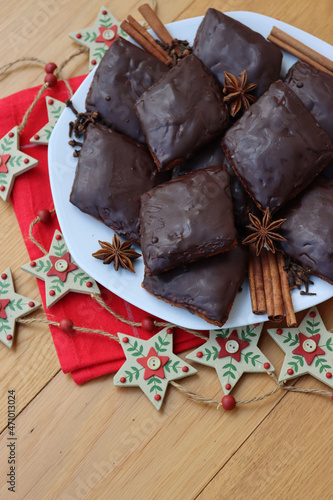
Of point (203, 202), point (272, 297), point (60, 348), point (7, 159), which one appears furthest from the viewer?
point (7, 159)

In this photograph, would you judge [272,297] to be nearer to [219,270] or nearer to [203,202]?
[219,270]

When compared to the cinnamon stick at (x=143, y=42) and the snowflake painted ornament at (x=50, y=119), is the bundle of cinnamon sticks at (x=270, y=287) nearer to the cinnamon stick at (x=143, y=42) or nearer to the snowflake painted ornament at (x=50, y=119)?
the cinnamon stick at (x=143, y=42)

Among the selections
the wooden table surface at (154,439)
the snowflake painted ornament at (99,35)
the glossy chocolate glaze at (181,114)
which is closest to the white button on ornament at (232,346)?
the wooden table surface at (154,439)

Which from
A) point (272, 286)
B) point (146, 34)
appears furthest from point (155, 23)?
point (272, 286)

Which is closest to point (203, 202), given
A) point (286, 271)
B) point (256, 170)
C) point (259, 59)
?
point (256, 170)

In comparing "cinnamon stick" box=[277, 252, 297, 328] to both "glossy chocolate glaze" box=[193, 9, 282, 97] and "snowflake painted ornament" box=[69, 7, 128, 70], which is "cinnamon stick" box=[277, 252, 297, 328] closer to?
"glossy chocolate glaze" box=[193, 9, 282, 97]

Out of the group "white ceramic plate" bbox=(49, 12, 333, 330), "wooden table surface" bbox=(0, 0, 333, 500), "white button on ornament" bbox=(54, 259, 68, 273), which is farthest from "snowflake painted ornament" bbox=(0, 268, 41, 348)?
"white ceramic plate" bbox=(49, 12, 333, 330)
